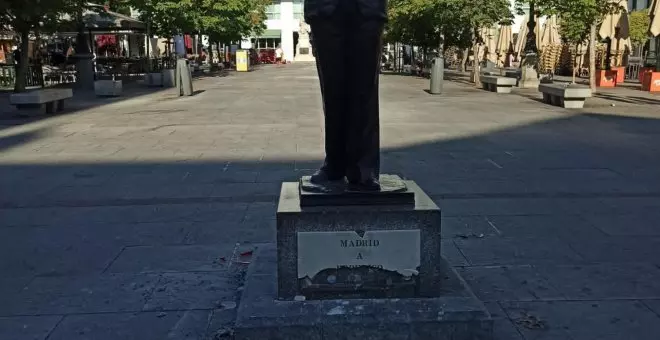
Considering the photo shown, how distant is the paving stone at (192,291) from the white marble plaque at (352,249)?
2.88 feet

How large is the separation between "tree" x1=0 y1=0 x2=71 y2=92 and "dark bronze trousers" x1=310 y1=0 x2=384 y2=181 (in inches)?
680

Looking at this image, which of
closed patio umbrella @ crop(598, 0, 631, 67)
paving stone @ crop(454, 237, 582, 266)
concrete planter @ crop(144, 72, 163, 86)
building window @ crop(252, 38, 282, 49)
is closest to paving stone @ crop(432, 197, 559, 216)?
paving stone @ crop(454, 237, 582, 266)

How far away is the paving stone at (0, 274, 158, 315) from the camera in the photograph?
399 centimetres

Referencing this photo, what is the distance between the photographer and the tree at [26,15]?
18.2m

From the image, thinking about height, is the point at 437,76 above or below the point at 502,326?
above

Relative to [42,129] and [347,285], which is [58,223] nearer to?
[347,285]

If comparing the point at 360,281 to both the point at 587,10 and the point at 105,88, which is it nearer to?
the point at 587,10

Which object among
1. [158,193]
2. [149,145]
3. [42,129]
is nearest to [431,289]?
[158,193]

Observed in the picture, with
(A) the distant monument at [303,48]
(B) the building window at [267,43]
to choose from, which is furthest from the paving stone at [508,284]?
(B) the building window at [267,43]

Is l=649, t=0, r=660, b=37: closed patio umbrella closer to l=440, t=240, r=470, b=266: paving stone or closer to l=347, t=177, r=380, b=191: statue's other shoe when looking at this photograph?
l=440, t=240, r=470, b=266: paving stone

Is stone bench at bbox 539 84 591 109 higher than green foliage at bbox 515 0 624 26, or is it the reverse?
green foliage at bbox 515 0 624 26

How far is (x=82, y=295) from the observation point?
4203mm

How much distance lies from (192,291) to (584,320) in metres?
2.53

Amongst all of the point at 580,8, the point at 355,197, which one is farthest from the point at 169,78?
the point at 355,197
